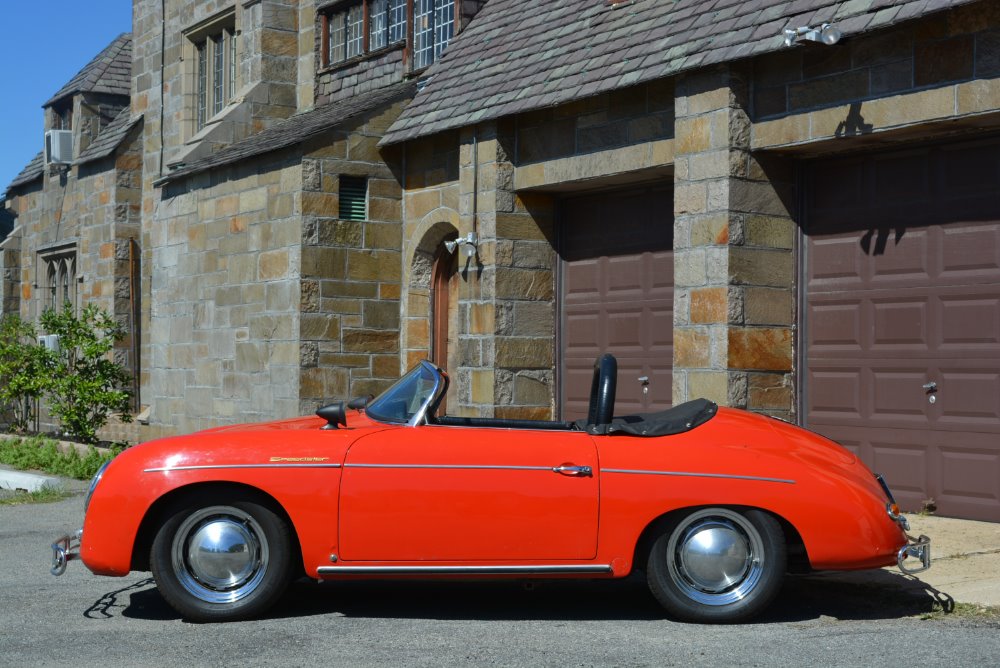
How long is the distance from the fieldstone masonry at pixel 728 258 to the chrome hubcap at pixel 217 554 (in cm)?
465

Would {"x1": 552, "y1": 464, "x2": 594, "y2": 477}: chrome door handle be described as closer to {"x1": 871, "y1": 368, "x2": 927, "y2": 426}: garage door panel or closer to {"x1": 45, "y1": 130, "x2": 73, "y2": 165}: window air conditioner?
{"x1": 871, "y1": 368, "x2": 927, "y2": 426}: garage door panel

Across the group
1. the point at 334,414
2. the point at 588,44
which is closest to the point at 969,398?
the point at 588,44

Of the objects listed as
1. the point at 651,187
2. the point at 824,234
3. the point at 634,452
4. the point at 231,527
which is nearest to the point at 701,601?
the point at 634,452

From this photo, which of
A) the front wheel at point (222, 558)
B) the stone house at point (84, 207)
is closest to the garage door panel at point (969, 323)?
the front wheel at point (222, 558)

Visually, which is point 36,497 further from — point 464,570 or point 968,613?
point 968,613

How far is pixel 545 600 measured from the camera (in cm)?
670

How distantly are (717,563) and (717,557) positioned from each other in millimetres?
29

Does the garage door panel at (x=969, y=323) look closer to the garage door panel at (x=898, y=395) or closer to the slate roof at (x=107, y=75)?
the garage door panel at (x=898, y=395)

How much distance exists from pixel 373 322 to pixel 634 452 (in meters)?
8.23

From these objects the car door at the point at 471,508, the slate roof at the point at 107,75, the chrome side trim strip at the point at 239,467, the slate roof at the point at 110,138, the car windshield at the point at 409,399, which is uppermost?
the slate roof at the point at 107,75

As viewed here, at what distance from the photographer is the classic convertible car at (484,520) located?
5.98 meters

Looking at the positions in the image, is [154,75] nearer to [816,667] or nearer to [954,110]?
[954,110]

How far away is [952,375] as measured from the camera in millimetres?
9281

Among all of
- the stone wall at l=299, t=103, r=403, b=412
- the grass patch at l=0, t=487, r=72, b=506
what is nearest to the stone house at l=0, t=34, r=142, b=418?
the stone wall at l=299, t=103, r=403, b=412
